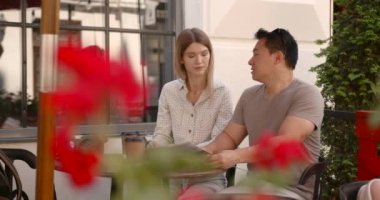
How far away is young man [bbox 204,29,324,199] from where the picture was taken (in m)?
2.78

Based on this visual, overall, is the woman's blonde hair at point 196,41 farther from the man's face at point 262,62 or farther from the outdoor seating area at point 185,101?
the man's face at point 262,62

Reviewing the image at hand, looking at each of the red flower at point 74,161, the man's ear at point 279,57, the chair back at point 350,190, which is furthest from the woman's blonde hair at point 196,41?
the red flower at point 74,161

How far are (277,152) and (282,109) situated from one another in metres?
2.18

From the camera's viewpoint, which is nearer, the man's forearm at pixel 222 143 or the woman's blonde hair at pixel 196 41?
the man's forearm at pixel 222 143

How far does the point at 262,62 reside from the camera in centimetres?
A: 295

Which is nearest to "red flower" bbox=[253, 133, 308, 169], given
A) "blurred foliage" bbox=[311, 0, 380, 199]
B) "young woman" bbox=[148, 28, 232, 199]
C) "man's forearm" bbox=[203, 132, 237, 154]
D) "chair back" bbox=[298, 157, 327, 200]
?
"chair back" bbox=[298, 157, 327, 200]

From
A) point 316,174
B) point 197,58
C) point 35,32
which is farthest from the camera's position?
point 35,32

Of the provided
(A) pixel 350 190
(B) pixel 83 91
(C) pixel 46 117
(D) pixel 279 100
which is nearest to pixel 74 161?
(B) pixel 83 91

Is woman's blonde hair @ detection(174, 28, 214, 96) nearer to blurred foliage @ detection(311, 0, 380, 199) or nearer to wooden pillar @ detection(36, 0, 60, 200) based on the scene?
blurred foliage @ detection(311, 0, 380, 199)

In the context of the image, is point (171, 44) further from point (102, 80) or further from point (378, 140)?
point (102, 80)

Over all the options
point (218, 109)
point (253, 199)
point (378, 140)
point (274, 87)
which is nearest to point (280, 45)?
point (274, 87)

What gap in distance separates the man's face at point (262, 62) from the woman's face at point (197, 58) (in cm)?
36

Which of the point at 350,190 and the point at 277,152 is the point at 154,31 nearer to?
the point at 350,190

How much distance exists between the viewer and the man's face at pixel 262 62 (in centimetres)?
294
